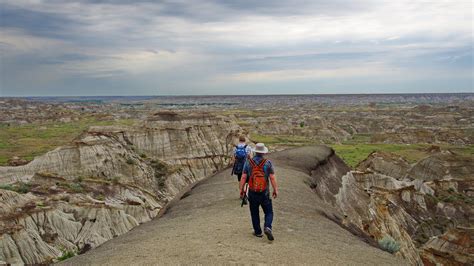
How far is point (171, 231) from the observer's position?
1181 cm

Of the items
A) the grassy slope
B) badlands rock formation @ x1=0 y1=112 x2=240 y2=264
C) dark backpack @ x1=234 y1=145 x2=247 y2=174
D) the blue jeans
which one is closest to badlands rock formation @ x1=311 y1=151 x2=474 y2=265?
dark backpack @ x1=234 y1=145 x2=247 y2=174

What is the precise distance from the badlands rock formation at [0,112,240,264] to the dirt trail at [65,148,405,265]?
17.8 meters

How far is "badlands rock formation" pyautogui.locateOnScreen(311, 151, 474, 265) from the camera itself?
24969 mm

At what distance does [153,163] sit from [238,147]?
148 ft

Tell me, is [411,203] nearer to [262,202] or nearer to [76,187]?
[76,187]

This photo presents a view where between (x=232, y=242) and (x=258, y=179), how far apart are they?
1.59 meters

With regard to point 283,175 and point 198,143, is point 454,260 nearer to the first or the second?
point 283,175

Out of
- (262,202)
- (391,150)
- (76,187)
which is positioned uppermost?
(262,202)

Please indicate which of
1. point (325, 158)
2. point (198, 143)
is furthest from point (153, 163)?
point (325, 158)

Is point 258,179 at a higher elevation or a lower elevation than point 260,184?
higher

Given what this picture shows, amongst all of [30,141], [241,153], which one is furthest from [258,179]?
[30,141]

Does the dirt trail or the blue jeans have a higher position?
the blue jeans

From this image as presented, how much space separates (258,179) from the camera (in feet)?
33.2

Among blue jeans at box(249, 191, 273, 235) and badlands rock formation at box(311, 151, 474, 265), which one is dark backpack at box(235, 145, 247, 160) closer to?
badlands rock formation at box(311, 151, 474, 265)
